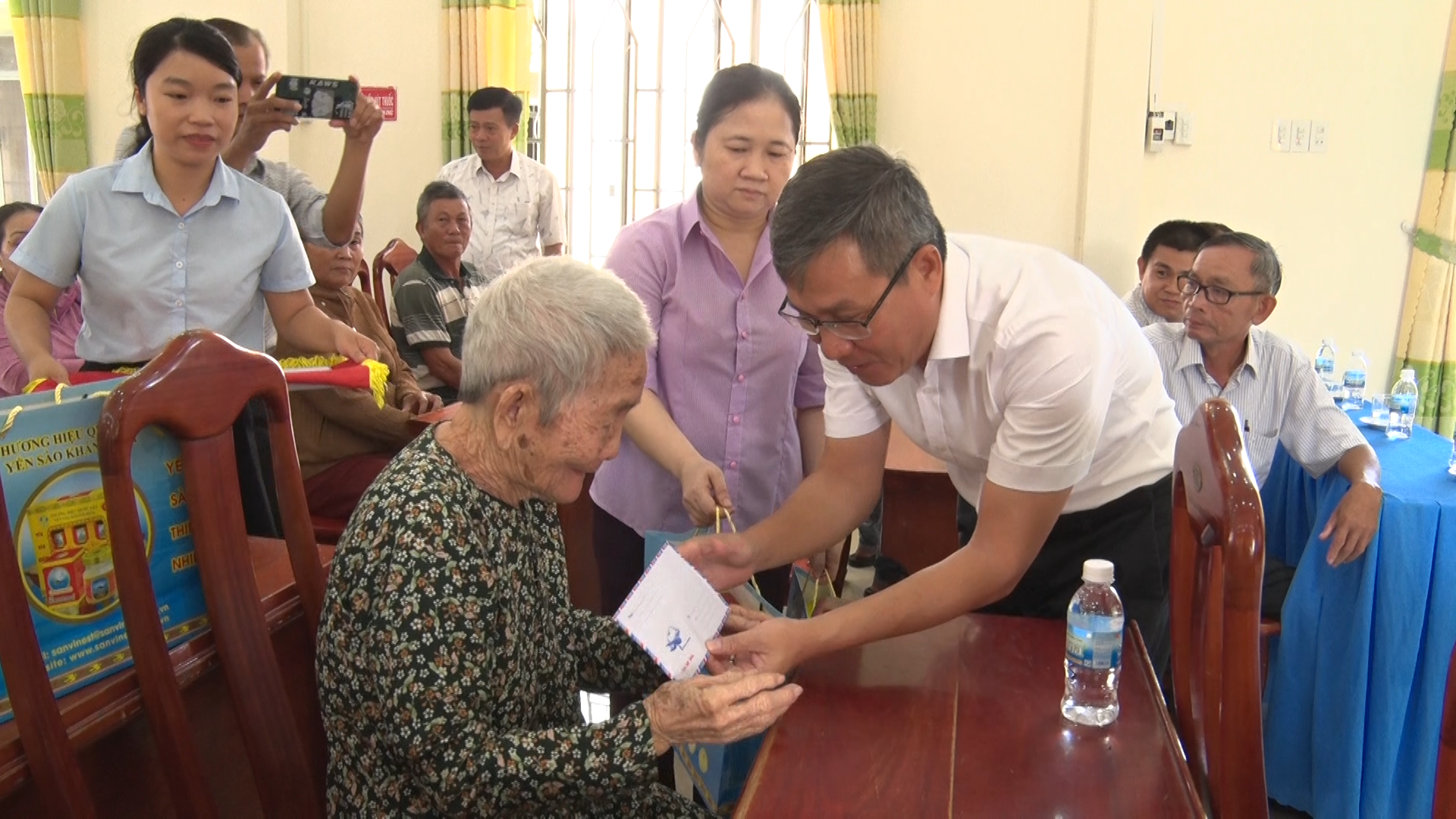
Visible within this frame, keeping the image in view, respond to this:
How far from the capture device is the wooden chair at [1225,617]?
96cm

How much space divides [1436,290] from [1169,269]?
2198 millimetres

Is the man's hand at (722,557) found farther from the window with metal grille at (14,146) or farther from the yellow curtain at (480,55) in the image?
the window with metal grille at (14,146)

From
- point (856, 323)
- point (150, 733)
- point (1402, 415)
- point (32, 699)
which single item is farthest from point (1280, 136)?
point (32, 699)

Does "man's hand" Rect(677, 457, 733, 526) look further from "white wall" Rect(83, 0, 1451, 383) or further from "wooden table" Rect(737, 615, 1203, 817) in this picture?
"white wall" Rect(83, 0, 1451, 383)

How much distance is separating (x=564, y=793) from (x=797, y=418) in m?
1.10

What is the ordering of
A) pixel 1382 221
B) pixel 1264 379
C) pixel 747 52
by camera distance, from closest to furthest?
1. pixel 1264 379
2. pixel 1382 221
3. pixel 747 52

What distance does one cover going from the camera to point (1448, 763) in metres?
0.77

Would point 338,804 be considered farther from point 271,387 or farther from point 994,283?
point 994,283

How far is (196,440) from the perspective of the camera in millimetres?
1182

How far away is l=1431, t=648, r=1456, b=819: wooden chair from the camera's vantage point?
763 millimetres

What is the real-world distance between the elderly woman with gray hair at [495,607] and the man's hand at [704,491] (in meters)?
0.36

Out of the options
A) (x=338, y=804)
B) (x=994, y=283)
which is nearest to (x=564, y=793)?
(x=338, y=804)

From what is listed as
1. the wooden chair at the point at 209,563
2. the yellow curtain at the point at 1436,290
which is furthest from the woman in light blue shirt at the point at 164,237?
the yellow curtain at the point at 1436,290

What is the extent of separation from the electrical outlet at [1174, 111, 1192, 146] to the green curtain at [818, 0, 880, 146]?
136cm
